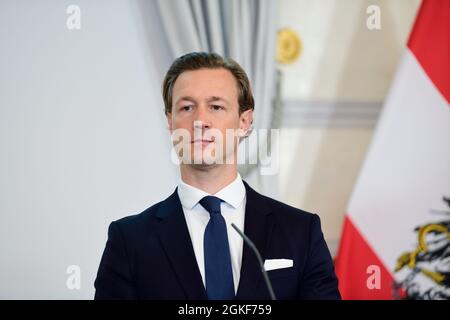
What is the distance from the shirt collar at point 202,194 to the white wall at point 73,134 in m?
1.36

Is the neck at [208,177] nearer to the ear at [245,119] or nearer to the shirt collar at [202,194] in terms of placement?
the shirt collar at [202,194]

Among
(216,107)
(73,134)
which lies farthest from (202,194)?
(73,134)

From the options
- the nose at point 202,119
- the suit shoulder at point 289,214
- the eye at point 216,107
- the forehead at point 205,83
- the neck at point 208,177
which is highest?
the forehead at point 205,83

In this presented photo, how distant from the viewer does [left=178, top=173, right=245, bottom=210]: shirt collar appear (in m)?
1.72

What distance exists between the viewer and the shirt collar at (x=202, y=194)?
5.65 feet

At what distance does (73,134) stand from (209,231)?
157cm

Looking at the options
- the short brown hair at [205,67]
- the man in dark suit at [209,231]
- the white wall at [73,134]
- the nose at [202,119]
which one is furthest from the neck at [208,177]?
the white wall at [73,134]

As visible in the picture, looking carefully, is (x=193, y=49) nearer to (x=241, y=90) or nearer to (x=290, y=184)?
(x=290, y=184)

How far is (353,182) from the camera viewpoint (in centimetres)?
342

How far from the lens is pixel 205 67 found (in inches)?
70.2

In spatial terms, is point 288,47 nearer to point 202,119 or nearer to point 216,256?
point 202,119

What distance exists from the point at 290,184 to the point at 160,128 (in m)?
0.74

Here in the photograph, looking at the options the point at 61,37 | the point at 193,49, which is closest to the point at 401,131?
the point at 193,49
